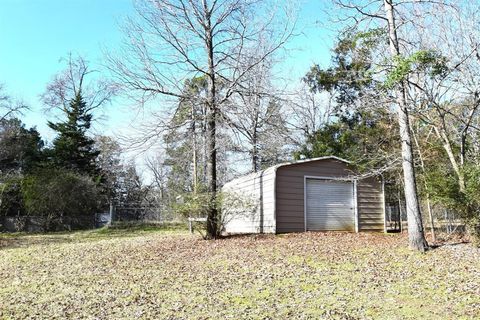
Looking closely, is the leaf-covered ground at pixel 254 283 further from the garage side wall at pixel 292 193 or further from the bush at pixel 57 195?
the bush at pixel 57 195

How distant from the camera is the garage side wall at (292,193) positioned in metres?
11.8

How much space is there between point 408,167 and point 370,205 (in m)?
4.92

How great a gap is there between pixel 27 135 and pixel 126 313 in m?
28.4

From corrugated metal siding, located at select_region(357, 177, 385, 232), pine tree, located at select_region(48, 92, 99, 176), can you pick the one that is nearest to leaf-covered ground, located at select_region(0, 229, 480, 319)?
corrugated metal siding, located at select_region(357, 177, 385, 232)

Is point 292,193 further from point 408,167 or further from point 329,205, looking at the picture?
point 408,167

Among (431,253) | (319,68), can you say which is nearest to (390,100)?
(431,253)

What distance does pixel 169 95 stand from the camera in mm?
11688

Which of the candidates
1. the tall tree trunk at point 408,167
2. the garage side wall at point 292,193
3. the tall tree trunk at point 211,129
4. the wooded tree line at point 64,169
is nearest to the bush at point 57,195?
the wooded tree line at point 64,169

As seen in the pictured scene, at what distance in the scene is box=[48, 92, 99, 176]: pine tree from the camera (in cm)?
2700

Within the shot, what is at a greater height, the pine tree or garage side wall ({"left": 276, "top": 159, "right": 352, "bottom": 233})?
the pine tree

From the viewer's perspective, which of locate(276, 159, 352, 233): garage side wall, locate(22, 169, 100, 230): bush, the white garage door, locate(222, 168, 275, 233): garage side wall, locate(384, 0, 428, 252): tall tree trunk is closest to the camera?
locate(384, 0, 428, 252): tall tree trunk

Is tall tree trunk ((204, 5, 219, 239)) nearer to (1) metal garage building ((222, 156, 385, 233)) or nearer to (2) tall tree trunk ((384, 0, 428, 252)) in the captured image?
(1) metal garage building ((222, 156, 385, 233))

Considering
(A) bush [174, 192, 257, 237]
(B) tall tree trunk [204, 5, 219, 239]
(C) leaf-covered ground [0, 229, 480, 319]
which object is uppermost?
(B) tall tree trunk [204, 5, 219, 239]

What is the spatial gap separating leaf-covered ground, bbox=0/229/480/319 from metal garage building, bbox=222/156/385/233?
2070mm
